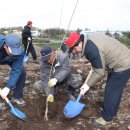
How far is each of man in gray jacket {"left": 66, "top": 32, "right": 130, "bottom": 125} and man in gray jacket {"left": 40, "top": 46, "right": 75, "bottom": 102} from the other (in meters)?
0.79

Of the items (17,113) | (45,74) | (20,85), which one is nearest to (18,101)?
(20,85)

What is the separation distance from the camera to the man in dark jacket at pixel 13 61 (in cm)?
525

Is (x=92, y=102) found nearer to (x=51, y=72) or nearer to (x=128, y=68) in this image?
(x=51, y=72)

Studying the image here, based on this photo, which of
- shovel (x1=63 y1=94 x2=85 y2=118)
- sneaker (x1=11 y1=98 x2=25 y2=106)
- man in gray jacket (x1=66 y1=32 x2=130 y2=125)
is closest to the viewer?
man in gray jacket (x1=66 y1=32 x2=130 y2=125)

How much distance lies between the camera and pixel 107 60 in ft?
18.0

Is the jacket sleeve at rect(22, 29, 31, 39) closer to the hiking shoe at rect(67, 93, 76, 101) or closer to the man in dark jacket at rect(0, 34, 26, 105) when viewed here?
the hiking shoe at rect(67, 93, 76, 101)

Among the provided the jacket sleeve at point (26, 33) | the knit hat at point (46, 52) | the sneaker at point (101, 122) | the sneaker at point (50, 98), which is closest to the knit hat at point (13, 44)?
the knit hat at point (46, 52)

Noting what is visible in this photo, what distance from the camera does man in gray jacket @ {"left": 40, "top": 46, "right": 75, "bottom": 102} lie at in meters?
6.12

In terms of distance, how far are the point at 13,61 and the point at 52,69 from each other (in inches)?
37.9

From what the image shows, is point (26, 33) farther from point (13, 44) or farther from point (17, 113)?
point (13, 44)

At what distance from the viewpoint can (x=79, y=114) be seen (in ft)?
20.9

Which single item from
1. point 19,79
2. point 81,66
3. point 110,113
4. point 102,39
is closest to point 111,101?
point 110,113

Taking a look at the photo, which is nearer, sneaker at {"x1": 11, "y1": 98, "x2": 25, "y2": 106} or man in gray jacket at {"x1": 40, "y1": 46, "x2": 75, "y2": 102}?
man in gray jacket at {"x1": 40, "y1": 46, "x2": 75, "y2": 102}

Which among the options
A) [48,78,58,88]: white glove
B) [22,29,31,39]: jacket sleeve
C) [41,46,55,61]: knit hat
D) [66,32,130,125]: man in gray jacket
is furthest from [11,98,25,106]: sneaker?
[22,29,31,39]: jacket sleeve
